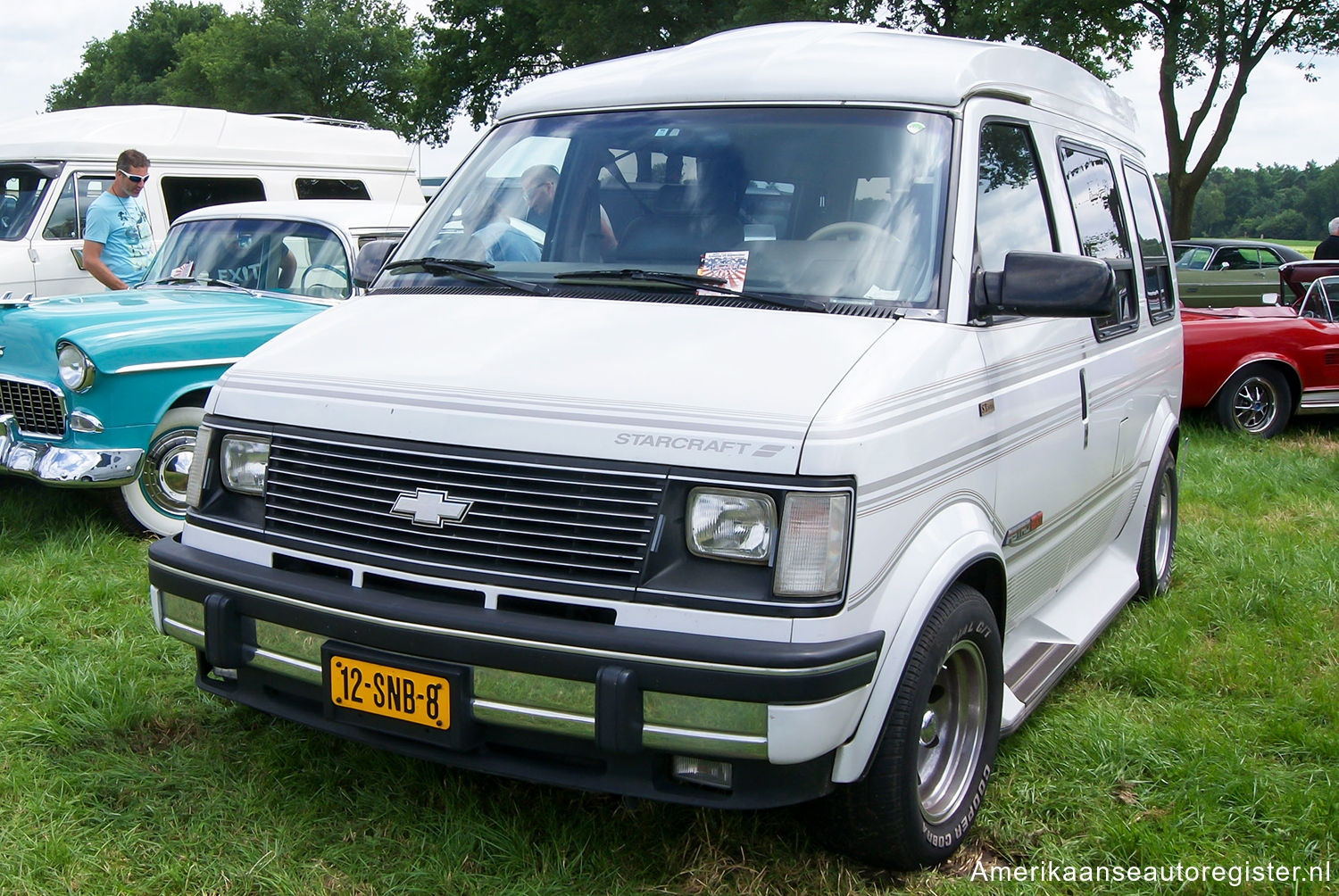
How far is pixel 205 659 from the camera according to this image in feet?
10.6

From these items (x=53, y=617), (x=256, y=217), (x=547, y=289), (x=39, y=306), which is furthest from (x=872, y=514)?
(x=256, y=217)

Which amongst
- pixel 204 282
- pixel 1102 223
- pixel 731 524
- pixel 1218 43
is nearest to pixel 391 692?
pixel 731 524

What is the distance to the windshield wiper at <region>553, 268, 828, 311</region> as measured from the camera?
315 centimetres

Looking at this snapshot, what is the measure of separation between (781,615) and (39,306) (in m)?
5.12

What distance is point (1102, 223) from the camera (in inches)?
183

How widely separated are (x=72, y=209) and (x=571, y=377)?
9229 millimetres

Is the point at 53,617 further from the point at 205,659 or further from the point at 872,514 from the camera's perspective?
the point at 872,514

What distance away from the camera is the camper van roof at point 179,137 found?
34.8 feet

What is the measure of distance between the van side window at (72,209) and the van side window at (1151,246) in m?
8.62

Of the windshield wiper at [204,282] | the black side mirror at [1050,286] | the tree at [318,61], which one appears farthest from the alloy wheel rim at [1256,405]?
the tree at [318,61]

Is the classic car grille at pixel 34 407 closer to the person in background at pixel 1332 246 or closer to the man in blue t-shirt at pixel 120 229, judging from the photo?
the man in blue t-shirt at pixel 120 229

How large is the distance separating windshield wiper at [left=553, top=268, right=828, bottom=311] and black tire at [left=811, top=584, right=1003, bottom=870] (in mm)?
869

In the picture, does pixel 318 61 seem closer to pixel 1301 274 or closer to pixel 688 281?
pixel 1301 274

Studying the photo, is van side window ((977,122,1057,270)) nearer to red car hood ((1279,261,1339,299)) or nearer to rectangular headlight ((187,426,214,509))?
rectangular headlight ((187,426,214,509))
